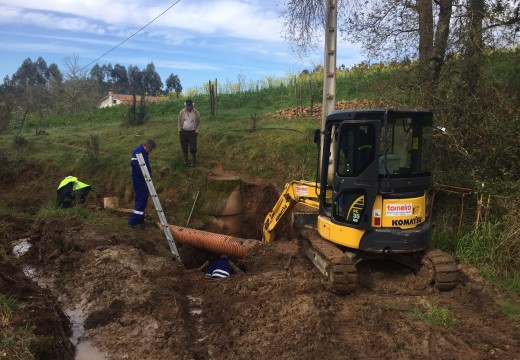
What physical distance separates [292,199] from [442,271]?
2928mm

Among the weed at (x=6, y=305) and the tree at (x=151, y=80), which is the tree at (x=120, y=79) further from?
the weed at (x=6, y=305)

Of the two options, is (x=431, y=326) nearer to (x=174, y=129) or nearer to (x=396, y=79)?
(x=396, y=79)

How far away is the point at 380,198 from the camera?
5895 millimetres

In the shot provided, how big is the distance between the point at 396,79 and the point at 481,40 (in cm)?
203

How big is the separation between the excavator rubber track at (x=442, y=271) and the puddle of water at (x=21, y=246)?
700 cm

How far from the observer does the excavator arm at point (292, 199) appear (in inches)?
301

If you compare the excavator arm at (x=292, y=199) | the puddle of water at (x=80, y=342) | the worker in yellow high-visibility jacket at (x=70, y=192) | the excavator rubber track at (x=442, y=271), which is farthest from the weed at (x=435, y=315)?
the worker in yellow high-visibility jacket at (x=70, y=192)

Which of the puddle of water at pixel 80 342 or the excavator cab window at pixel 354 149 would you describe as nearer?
the puddle of water at pixel 80 342

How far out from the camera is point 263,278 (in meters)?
6.32

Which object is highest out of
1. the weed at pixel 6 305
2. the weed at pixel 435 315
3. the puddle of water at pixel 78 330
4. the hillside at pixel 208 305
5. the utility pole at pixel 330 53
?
the utility pole at pixel 330 53

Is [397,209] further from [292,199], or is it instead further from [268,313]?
[292,199]

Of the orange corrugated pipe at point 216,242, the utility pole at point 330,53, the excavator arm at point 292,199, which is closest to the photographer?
the excavator arm at point 292,199

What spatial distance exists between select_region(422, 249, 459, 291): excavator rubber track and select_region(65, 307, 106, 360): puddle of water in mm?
4110

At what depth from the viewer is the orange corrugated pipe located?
8.62 m
